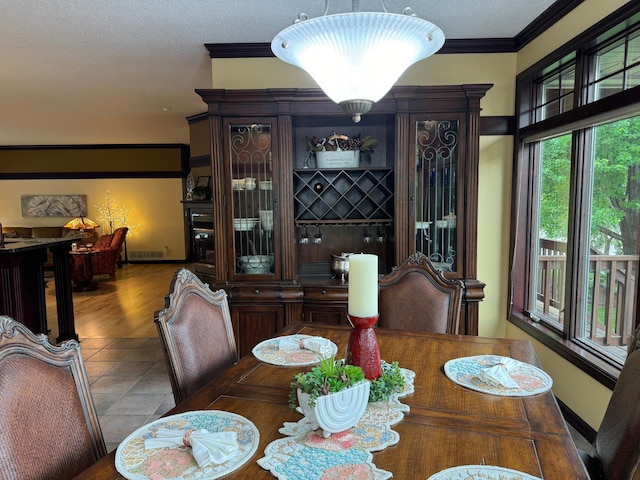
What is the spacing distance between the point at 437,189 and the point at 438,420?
218cm

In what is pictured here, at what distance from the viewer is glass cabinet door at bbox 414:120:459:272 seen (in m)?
3.14

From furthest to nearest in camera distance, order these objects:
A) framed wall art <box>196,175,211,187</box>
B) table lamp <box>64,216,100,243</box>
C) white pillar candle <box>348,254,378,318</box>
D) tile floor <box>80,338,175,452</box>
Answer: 1. table lamp <box>64,216,100,243</box>
2. framed wall art <box>196,175,211,187</box>
3. tile floor <box>80,338,175,452</box>
4. white pillar candle <box>348,254,378,318</box>

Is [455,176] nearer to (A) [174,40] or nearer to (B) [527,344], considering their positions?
(B) [527,344]

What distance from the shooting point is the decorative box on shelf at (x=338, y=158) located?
3.27 m

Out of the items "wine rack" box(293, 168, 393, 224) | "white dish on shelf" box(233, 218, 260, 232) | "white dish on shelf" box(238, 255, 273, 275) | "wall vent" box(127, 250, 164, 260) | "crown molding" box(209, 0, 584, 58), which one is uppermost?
"crown molding" box(209, 0, 584, 58)

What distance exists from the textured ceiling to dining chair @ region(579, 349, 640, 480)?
2.34 meters

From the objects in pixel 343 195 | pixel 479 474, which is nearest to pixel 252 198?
pixel 343 195

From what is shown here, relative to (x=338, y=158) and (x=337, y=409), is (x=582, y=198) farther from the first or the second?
(x=337, y=409)

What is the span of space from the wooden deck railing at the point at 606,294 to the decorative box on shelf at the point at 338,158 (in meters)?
1.56

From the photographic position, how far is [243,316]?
3189 millimetres

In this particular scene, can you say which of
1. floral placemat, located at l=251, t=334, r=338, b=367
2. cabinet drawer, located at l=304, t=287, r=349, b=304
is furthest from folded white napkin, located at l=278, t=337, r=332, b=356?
cabinet drawer, located at l=304, t=287, r=349, b=304

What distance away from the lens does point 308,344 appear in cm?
186

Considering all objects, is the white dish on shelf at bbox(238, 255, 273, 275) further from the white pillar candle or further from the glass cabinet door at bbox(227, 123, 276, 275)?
the white pillar candle

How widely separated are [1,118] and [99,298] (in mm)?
3013
